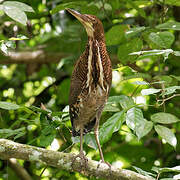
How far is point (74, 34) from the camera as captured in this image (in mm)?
4410

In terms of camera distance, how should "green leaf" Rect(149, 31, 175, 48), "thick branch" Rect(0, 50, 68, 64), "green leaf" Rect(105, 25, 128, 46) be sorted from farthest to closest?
"thick branch" Rect(0, 50, 68, 64) → "green leaf" Rect(105, 25, 128, 46) → "green leaf" Rect(149, 31, 175, 48)

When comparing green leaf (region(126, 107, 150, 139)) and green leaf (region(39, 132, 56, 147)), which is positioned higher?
green leaf (region(126, 107, 150, 139))

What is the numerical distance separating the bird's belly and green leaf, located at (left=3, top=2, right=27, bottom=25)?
1015 millimetres

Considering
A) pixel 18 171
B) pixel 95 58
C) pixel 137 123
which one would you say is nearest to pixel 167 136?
pixel 137 123

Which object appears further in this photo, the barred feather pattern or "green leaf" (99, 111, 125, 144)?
the barred feather pattern

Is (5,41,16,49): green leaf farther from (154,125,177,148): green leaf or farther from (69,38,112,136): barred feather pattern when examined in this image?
(154,125,177,148): green leaf

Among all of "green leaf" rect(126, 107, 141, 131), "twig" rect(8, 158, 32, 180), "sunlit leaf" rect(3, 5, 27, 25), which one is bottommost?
"twig" rect(8, 158, 32, 180)

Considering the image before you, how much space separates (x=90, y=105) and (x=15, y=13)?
1.21m

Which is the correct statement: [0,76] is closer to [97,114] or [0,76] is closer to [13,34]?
[13,34]

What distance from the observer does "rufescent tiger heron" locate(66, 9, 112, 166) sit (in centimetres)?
301

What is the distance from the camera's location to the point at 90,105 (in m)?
3.29

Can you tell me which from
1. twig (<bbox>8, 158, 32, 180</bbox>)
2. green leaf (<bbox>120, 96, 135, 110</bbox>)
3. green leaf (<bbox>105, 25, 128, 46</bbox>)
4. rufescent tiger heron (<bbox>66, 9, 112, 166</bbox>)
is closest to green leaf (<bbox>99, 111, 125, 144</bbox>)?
green leaf (<bbox>120, 96, 135, 110</bbox>)

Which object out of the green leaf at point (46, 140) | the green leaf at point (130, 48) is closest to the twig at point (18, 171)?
the green leaf at point (46, 140)

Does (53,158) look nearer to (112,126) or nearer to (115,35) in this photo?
(112,126)
